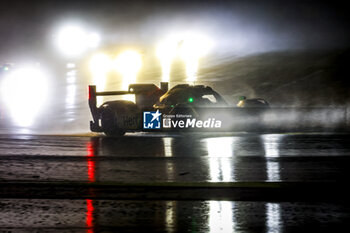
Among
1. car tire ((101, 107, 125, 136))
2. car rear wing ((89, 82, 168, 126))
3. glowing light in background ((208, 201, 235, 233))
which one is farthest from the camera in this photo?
car rear wing ((89, 82, 168, 126))

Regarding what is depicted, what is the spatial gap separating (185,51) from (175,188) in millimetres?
46052

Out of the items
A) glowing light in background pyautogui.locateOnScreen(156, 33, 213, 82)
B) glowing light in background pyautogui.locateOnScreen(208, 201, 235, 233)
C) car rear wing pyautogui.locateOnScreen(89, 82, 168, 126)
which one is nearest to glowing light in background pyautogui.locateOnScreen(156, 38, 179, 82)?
glowing light in background pyautogui.locateOnScreen(156, 33, 213, 82)

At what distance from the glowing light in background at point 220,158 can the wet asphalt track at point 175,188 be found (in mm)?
18

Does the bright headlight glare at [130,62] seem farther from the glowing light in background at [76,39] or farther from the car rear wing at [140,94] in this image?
the car rear wing at [140,94]

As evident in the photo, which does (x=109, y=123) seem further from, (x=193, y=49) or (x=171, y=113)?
(x=193, y=49)

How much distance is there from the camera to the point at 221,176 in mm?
7734

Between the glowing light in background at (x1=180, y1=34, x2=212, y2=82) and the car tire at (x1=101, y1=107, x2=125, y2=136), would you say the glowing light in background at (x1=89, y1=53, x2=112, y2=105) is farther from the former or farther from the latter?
the car tire at (x1=101, y1=107, x2=125, y2=136)

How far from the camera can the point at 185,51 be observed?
52.2 metres

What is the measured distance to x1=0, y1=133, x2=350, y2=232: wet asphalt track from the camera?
5035 mm

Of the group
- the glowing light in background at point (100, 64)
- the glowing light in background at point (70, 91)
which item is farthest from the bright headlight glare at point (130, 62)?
the glowing light in background at point (70, 91)

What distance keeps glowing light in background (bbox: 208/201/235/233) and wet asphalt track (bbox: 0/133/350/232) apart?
1 centimetres

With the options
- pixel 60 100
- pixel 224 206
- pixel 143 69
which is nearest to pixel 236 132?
pixel 224 206

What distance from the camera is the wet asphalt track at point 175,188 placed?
504cm

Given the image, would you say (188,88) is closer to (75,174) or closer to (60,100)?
(75,174)
